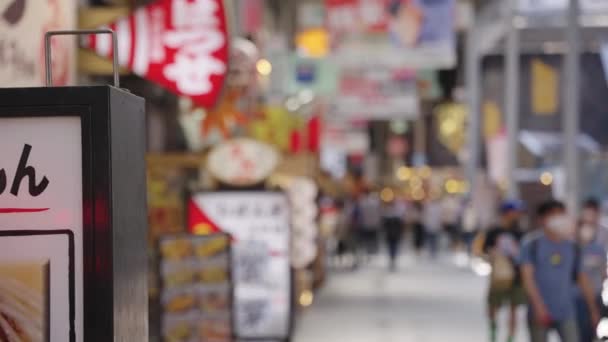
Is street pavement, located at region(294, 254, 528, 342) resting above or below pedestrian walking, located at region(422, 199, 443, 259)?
below

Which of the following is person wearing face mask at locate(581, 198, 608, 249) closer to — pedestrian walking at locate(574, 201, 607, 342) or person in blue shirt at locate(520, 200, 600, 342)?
pedestrian walking at locate(574, 201, 607, 342)

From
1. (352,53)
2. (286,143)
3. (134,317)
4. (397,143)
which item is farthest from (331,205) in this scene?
(397,143)

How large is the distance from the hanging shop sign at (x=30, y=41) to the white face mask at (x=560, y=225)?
3631 mm

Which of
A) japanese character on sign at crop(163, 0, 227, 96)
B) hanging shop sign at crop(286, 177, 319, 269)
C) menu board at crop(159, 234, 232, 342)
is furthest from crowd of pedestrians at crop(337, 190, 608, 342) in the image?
hanging shop sign at crop(286, 177, 319, 269)

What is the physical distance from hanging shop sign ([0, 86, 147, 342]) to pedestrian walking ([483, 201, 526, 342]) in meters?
8.62

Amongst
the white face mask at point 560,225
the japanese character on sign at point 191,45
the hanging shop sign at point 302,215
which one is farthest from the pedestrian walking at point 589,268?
the hanging shop sign at point 302,215

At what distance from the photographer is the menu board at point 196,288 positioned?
887 centimetres

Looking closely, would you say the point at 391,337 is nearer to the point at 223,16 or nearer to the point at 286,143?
the point at 286,143

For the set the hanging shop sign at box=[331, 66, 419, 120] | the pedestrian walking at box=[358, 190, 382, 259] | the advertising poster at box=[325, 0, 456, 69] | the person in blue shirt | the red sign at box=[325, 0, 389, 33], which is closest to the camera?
the person in blue shirt

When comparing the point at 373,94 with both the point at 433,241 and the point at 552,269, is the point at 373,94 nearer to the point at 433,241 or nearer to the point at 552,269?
the point at 433,241

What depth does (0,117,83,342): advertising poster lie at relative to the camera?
338 cm

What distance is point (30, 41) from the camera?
689 centimetres

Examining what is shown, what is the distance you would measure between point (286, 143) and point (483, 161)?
39.6 feet

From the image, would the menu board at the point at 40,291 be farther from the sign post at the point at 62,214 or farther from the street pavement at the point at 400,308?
the street pavement at the point at 400,308
